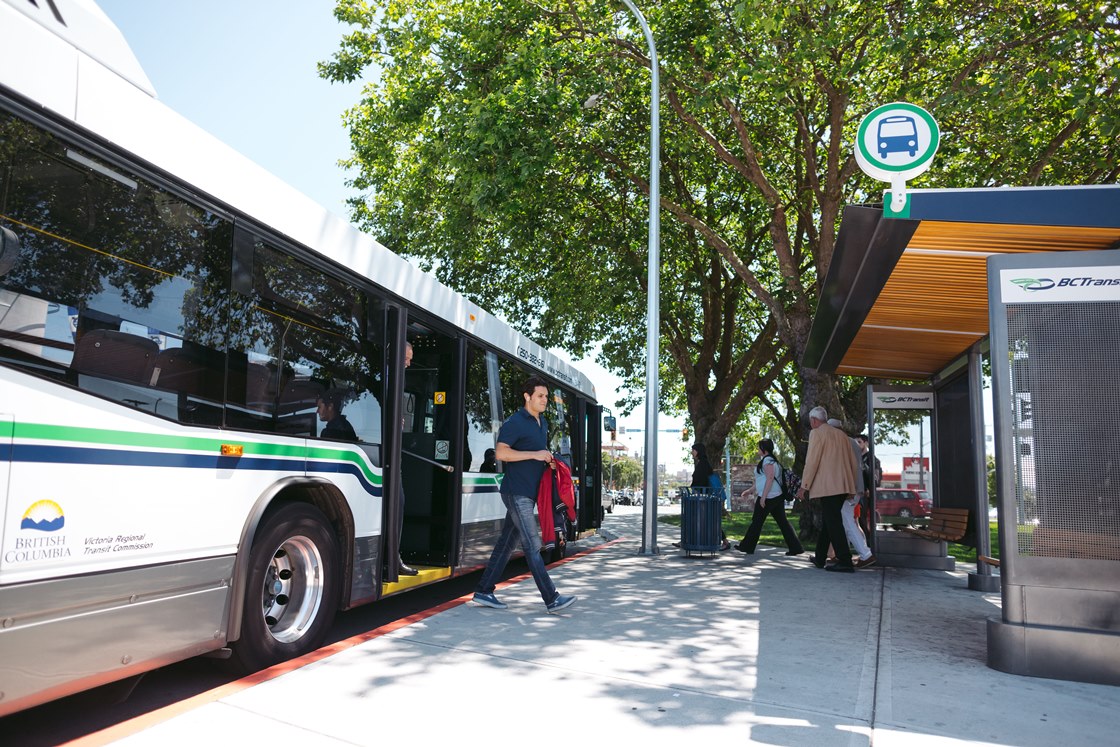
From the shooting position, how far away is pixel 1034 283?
5.43 m

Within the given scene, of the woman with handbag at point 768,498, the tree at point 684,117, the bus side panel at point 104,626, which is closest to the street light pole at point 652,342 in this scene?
the tree at point 684,117

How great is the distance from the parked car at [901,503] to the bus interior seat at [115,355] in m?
9.87

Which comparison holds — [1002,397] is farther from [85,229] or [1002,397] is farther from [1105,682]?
[85,229]

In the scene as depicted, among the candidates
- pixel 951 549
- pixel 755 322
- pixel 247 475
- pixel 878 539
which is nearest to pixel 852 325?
pixel 878 539

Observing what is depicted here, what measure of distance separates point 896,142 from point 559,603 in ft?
15.7

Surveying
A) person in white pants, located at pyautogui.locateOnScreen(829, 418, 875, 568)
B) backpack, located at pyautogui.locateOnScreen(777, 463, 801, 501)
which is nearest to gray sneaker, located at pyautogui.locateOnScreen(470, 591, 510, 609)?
person in white pants, located at pyautogui.locateOnScreen(829, 418, 875, 568)

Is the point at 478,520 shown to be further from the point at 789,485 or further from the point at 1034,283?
the point at 789,485

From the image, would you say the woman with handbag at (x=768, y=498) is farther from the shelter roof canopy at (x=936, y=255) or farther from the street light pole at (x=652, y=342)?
the shelter roof canopy at (x=936, y=255)

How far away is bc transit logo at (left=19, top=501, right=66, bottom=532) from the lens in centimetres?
318

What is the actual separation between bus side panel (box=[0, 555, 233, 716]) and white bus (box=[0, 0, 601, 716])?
0.01 meters

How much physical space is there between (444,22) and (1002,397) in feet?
39.6

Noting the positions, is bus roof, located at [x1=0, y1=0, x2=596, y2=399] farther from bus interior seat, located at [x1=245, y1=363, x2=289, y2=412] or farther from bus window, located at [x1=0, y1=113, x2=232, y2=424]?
bus interior seat, located at [x1=245, y1=363, x2=289, y2=412]

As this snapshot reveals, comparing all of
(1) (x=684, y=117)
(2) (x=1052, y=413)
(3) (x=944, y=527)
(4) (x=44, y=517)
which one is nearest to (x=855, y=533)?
(3) (x=944, y=527)

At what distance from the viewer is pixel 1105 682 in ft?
16.2
